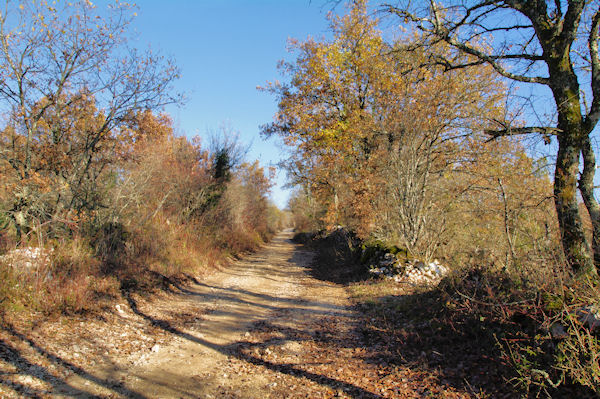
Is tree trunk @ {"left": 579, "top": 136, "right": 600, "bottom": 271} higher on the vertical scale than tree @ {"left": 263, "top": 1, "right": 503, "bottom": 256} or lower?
lower

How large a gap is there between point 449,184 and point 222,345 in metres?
10.8

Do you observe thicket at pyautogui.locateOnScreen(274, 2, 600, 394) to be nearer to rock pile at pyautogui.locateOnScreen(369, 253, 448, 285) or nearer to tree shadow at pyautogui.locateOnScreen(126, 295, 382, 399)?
rock pile at pyautogui.locateOnScreen(369, 253, 448, 285)

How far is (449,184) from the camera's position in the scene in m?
13.2

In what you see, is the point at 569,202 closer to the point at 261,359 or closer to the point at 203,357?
the point at 261,359

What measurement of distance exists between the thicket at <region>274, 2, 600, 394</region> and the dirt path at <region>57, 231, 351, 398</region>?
10.5ft

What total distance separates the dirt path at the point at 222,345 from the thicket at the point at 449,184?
126 inches

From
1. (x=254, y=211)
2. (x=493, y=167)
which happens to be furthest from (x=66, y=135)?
(x=254, y=211)

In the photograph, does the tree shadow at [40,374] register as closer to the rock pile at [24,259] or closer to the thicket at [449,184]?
the rock pile at [24,259]

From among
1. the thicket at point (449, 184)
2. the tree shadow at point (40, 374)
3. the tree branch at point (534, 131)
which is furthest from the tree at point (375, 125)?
the tree shadow at point (40, 374)

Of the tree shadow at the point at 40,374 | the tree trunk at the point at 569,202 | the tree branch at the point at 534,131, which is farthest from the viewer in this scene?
the tree branch at the point at 534,131

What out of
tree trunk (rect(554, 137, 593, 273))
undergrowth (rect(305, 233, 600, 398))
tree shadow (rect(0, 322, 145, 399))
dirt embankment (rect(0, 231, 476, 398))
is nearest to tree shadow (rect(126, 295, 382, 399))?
dirt embankment (rect(0, 231, 476, 398))

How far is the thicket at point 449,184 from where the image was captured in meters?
4.30

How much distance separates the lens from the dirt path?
4.41m

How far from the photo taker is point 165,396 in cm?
421
